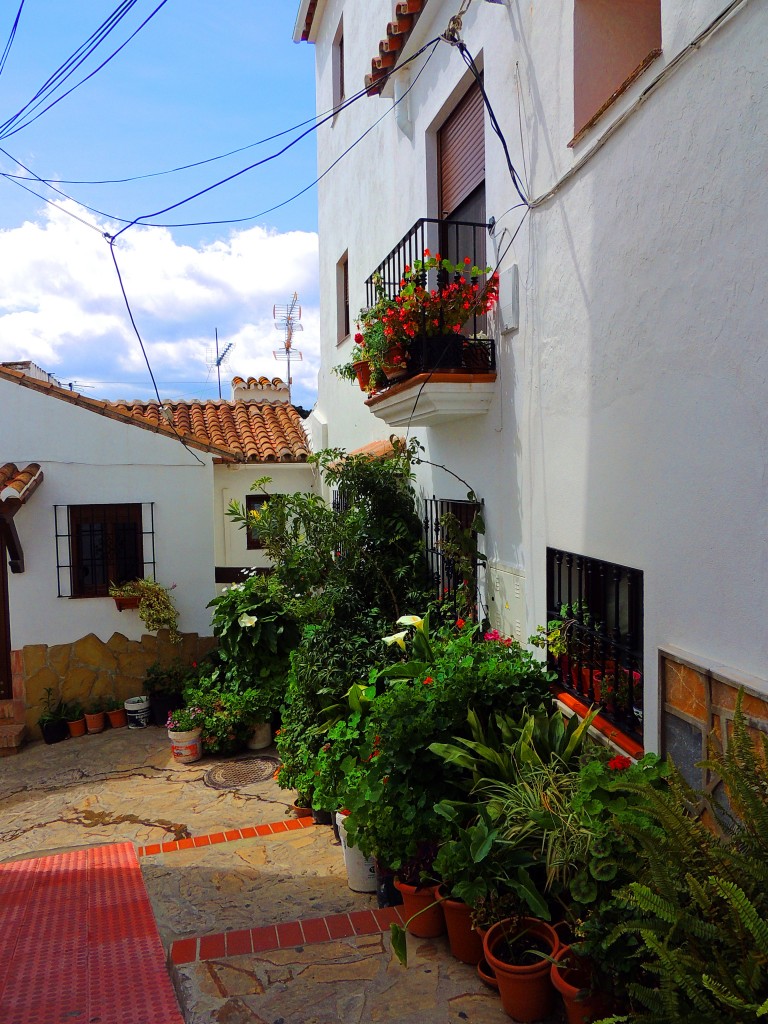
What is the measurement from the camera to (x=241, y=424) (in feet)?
45.4

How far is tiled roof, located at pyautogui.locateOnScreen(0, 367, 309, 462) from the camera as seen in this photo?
34.6 feet

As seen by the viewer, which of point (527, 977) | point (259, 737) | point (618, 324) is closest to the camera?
point (527, 977)

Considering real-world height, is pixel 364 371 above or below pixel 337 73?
below

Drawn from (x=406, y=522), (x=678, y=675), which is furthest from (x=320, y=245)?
(x=678, y=675)

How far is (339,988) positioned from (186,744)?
5.67m

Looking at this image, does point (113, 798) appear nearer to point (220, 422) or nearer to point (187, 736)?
point (187, 736)

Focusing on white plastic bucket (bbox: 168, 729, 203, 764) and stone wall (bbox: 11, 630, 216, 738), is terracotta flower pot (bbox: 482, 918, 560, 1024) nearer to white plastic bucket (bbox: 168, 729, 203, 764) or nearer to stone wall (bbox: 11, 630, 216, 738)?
white plastic bucket (bbox: 168, 729, 203, 764)

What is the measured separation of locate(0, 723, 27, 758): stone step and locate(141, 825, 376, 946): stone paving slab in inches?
196

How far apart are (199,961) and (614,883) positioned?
2261 mm

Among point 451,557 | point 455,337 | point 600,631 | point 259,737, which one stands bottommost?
point 259,737

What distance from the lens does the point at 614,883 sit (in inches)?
122

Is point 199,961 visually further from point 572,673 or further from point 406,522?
point 406,522

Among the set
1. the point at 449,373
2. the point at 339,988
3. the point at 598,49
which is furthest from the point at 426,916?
the point at 598,49

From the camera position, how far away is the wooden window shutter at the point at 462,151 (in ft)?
20.4
